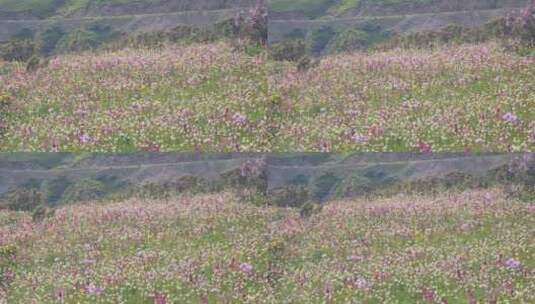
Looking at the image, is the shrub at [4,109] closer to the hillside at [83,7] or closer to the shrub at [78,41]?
the shrub at [78,41]

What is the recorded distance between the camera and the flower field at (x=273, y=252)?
37.0 ft

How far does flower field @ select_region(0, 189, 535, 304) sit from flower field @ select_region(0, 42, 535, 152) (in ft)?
2.66

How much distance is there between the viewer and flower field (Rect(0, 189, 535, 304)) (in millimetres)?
11273

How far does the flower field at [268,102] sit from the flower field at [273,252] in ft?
2.66

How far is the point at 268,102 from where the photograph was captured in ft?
37.6

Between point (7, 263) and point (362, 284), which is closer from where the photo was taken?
point (362, 284)

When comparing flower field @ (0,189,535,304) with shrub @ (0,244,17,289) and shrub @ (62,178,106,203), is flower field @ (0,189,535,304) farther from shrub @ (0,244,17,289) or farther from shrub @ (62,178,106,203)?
shrub @ (62,178,106,203)

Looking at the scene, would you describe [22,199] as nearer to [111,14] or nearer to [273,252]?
[111,14]

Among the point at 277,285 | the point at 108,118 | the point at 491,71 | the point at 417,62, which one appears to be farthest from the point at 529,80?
the point at 108,118

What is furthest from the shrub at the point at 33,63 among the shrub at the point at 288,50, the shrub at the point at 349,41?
the shrub at the point at 349,41

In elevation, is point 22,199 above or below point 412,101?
below

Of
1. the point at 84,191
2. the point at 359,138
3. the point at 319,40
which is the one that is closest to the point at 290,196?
the point at 359,138

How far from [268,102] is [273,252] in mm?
1824

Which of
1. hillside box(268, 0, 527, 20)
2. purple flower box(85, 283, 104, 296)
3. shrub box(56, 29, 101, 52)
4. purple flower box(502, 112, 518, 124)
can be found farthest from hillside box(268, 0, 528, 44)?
purple flower box(85, 283, 104, 296)
